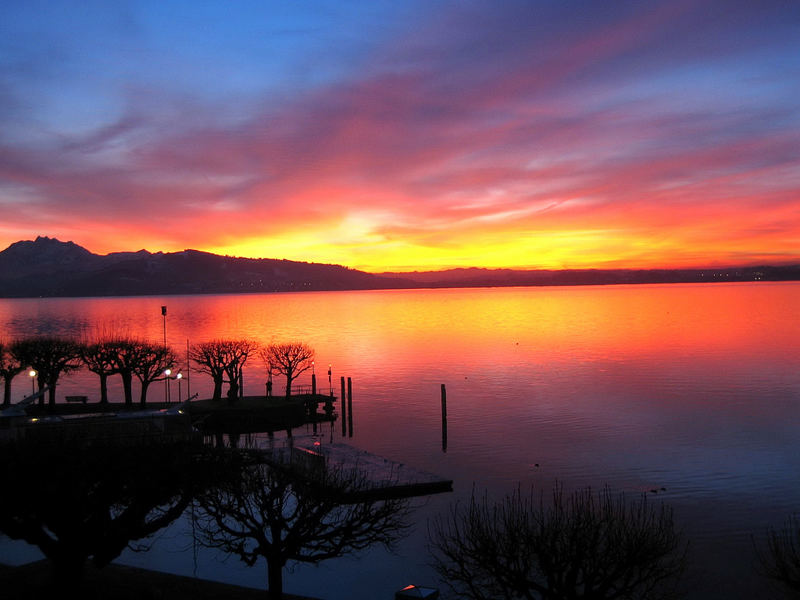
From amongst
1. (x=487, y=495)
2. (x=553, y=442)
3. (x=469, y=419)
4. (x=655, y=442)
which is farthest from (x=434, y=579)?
(x=469, y=419)

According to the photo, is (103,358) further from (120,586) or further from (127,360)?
(120,586)

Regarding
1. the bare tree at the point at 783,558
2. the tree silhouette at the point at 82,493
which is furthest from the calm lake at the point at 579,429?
the tree silhouette at the point at 82,493

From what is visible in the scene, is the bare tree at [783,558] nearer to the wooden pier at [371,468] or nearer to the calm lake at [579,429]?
the calm lake at [579,429]

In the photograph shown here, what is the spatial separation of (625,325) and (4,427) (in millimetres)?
139219

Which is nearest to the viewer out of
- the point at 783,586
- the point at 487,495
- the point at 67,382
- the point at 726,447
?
the point at 783,586

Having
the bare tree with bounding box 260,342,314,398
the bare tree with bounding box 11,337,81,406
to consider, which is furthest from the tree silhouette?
the bare tree with bounding box 11,337,81,406

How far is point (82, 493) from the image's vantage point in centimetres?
1716

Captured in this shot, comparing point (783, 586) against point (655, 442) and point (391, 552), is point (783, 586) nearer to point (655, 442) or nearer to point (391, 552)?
point (391, 552)

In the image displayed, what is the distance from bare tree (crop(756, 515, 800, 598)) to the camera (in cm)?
1550

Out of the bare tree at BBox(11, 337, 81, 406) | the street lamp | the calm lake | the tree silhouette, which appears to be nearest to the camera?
the tree silhouette

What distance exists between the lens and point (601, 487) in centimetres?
3659

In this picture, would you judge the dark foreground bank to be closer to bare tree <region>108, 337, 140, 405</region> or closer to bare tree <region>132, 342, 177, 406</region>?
bare tree <region>108, 337, 140, 405</region>

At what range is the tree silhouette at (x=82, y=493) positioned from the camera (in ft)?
55.0

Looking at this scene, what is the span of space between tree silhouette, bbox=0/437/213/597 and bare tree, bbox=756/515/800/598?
15.2 m
